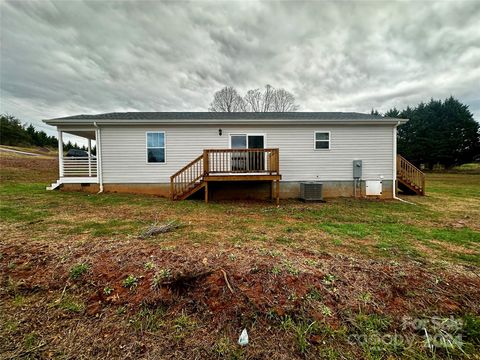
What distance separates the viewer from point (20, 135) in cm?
3681

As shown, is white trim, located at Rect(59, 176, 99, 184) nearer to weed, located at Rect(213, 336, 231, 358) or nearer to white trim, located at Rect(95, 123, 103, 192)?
white trim, located at Rect(95, 123, 103, 192)

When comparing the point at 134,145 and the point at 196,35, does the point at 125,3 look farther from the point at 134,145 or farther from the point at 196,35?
the point at 134,145

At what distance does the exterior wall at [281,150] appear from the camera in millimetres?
8922

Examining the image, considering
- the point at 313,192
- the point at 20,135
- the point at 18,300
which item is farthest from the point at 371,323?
the point at 20,135

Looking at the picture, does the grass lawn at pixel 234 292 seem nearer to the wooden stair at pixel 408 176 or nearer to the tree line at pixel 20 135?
the wooden stair at pixel 408 176

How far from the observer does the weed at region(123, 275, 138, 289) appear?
248 cm

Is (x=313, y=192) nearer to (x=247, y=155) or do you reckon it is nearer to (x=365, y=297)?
(x=247, y=155)

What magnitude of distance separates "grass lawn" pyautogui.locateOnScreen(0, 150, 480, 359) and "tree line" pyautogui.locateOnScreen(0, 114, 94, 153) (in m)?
37.9

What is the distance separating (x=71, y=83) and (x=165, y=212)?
20622 millimetres

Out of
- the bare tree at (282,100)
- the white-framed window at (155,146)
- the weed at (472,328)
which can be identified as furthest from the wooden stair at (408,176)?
the bare tree at (282,100)

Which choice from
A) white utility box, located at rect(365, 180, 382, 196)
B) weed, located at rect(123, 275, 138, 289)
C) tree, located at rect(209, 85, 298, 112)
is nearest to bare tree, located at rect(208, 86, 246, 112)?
tree, located at rect(209, 85, 298, 112)

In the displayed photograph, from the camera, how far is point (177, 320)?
2074 mm

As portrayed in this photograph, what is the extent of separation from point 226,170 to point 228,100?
1973 centimetres

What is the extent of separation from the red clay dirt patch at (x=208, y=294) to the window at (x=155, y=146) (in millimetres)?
6181
